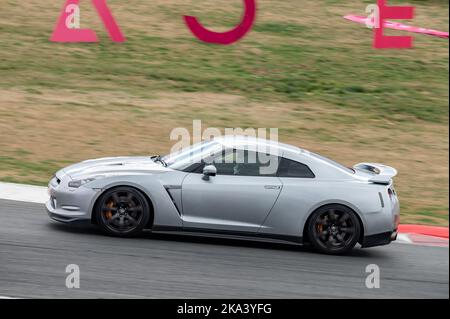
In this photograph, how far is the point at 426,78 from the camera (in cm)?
2273

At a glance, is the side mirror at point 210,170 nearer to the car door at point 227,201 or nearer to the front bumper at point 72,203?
the car door at point 227,201

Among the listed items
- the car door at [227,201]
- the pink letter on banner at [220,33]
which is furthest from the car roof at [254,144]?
the pink letter on banner at [220,33]

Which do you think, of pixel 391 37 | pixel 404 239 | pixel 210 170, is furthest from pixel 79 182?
pixel 391 37

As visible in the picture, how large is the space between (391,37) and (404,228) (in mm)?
13761

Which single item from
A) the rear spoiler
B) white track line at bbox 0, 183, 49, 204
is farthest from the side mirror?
white track line at bbox 0, 183, 49, 204

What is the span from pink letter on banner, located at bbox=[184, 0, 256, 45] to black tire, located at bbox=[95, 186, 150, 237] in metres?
14.1

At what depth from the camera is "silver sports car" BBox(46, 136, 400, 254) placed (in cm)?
1052

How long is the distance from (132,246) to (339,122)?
385 inches

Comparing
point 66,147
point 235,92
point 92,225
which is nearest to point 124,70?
point 235,92

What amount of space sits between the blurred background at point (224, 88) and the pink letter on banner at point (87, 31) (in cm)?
22

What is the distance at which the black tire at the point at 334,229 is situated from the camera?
10625 mm

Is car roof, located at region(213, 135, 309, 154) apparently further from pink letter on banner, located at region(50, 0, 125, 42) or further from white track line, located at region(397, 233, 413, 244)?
pink letter on banner, located at region(50, 0, 125, 42)

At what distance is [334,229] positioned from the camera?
10703mm

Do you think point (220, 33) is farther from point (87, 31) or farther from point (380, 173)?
point (380, 173)
